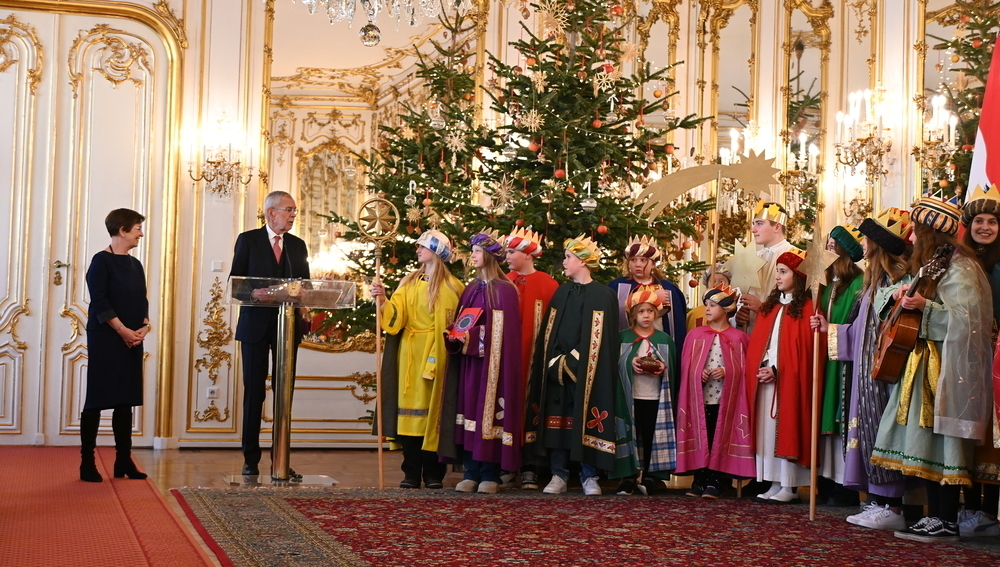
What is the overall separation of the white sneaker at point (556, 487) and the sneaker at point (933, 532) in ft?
6.34

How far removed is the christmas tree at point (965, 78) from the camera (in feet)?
27.1

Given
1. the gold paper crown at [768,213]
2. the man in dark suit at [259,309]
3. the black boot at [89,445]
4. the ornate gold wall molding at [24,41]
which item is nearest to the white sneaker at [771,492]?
the gold paper crown at [768,213]

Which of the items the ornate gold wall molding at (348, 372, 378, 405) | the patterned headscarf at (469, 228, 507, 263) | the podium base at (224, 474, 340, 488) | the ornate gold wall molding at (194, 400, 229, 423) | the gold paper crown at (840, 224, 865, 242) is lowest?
the podium base at (224, 474, 340, 488)

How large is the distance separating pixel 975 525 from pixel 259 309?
396 centimetres

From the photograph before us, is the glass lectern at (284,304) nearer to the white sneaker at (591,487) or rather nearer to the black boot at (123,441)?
the black boot at (123,441)

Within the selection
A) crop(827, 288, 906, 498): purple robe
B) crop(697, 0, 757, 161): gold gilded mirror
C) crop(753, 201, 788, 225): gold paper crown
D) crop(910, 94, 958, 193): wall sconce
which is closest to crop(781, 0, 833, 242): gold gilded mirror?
crop(697, 0, 757, 161): gold gilded mirror

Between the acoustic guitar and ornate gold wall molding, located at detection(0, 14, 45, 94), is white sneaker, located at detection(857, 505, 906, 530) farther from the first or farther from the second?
ornate gold wall molding, located at detection(0, 14, 45, 94)

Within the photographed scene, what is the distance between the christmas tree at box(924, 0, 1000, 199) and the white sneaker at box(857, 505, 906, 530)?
3.61m

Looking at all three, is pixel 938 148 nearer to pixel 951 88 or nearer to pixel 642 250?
pixel 951 88

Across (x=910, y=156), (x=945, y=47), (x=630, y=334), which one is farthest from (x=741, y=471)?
(x=945, y=47)

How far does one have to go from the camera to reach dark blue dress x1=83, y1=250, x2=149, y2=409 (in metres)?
6.35

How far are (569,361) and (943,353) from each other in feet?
6.87

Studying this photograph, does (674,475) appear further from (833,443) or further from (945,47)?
(945,47)

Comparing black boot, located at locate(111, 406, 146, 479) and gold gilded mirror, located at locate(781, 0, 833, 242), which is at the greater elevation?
gold gilded mirror, located at locate(781, 0, 833, 242)
